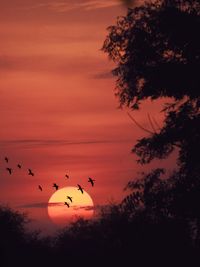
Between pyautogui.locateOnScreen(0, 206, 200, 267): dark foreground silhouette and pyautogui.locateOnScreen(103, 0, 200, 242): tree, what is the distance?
35.2 feet

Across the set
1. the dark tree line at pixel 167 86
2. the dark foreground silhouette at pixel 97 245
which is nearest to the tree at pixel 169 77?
the dark tree line at pixel 167 86

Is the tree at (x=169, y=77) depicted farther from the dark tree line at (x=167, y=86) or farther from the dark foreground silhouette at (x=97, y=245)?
the dark foreground silhouette at (x=97, y=245)

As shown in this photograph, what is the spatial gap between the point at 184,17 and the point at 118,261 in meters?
32.9

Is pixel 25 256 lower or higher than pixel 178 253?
higher

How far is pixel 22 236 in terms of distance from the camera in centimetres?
8444

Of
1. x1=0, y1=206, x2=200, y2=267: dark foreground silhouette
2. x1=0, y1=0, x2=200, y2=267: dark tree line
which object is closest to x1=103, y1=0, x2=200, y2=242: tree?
x1=0, y1=0, x2=200, y2=267: dark tree line

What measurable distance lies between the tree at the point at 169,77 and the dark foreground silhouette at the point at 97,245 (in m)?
10.7

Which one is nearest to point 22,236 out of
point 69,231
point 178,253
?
point 69,231

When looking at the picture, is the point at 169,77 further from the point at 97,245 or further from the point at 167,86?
the point at 97,245

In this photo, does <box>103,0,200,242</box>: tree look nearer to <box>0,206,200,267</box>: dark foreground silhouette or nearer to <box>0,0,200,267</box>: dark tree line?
<box>0,0,200,267</box>: dark tree line

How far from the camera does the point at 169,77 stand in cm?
4512

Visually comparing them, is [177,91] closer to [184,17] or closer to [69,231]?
[184,17]

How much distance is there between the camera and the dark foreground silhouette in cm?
6444

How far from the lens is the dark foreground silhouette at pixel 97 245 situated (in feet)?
211
